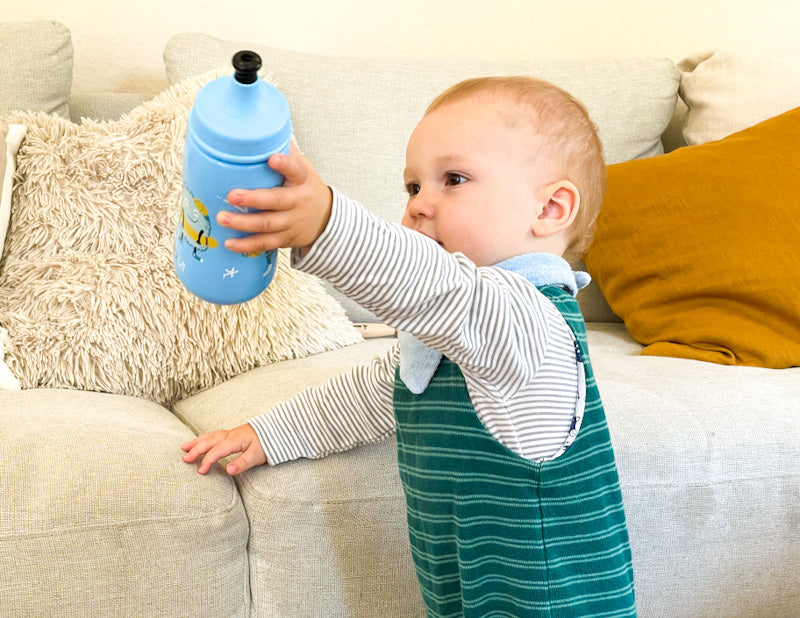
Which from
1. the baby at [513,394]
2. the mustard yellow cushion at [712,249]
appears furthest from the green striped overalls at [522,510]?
the mustard yellow cushion at [712,249]

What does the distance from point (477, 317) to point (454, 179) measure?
213 millimetres

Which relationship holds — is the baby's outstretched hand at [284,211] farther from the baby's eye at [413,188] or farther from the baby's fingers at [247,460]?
the baby's fingers at [247,460]

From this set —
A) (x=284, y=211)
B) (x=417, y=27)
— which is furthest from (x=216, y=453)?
(x=417, y=27)

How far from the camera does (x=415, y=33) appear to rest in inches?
83.7

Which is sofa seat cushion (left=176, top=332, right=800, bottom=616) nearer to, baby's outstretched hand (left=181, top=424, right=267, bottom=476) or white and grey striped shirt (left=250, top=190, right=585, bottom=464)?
baby's outstretched hand (left=181, top=424, right=267, bottom=476)

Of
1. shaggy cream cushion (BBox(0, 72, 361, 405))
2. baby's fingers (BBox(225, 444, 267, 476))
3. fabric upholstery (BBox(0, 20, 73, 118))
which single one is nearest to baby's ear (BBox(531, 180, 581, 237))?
baby's fingers (BBox(225, 444, 267, 476))

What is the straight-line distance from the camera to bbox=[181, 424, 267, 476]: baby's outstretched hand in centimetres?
96

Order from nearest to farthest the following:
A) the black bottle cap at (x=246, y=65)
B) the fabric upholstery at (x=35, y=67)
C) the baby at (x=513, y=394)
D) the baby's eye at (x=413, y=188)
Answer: the black bottle cap at (x=246, y=65) < the baby at (x=513, y=394) < the baby's eye at (x=413, y=188) < the fabric upholstery at (x=35, y=67)

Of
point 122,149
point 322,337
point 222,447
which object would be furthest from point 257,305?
point 222,447

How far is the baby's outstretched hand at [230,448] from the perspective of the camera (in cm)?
96

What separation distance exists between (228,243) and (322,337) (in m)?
0.86

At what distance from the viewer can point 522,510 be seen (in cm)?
81

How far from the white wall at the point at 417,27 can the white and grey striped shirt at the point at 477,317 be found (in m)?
1.29

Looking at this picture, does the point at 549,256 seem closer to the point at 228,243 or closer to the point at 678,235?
the point at 228,243
